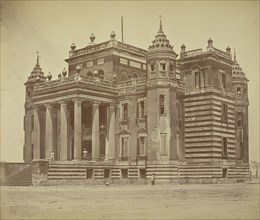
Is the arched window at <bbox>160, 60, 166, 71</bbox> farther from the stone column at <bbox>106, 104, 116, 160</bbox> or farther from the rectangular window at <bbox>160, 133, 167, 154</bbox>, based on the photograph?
the stone column at <bbox>106, 104, 116, 160</bbox>

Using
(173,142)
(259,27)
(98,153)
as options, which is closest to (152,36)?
(259,27)

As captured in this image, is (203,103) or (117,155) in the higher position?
(203,103)

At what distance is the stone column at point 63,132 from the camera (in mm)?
21767

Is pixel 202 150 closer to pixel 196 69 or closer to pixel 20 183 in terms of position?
pixel 196 69

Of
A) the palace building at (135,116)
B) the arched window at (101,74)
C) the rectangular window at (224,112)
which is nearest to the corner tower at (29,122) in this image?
the palace building at (135,116)

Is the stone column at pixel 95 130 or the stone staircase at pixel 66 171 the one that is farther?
the stone column at pixel 95 130

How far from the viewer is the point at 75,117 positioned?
22.4 metres

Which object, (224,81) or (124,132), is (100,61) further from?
(224,81)

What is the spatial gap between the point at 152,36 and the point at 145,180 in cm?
832

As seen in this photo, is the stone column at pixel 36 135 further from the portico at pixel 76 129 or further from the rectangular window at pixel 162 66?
the rectangular window at pixel 162 66

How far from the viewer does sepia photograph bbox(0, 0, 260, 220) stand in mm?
12594

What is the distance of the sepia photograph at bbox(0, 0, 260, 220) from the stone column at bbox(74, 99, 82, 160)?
0.14ft

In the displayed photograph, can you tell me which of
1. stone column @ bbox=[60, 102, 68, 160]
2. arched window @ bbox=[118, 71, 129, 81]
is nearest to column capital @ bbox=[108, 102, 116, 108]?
arched window @ bbox=[118, 71, 129, 81]

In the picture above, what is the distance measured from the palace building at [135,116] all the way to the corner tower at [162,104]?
0.13 ft
